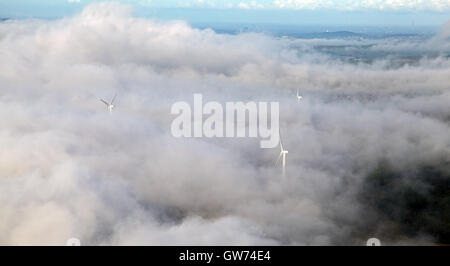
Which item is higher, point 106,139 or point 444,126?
point 444,126

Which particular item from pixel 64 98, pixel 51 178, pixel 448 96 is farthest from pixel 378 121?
pixel 64 98

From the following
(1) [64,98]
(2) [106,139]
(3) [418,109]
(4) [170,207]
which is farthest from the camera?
(1) [64,98]

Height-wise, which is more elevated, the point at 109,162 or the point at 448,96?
the point at 448,96

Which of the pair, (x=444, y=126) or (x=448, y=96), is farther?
(x=448, y=96)

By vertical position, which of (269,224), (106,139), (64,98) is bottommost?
(269,224)
